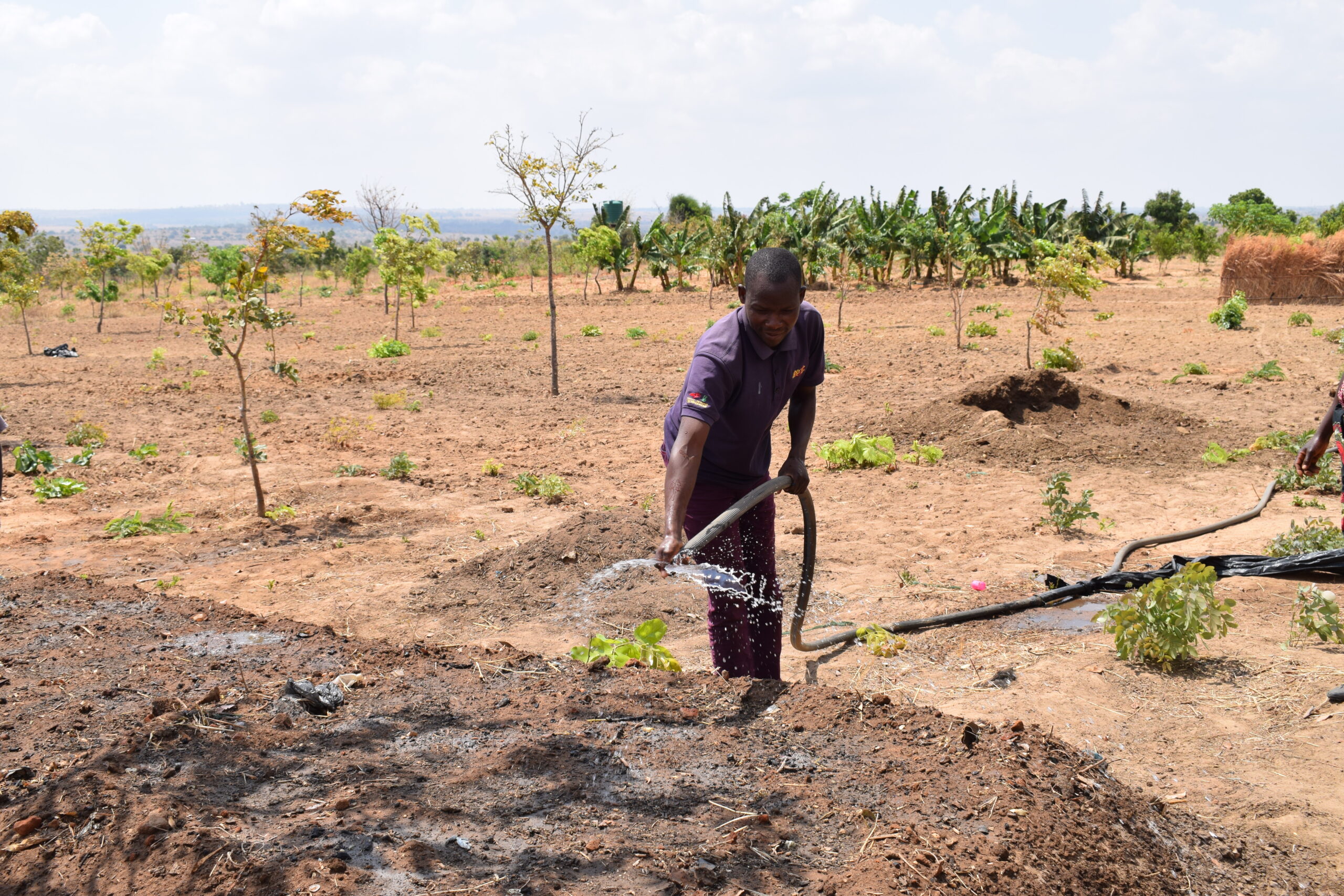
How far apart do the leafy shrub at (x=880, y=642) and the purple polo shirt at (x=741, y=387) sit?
4.29ft

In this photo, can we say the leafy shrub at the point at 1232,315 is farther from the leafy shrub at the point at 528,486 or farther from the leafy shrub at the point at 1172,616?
the leafy shrub at the point at 1172,616

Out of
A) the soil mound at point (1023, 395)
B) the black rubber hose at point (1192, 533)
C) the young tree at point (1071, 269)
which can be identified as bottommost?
the black rubber hose at point (1192, 533)

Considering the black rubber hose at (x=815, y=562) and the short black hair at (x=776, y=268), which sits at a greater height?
the short black hair at (x=776, y=268)

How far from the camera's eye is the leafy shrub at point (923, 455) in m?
8.81

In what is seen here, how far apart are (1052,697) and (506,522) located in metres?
4.45

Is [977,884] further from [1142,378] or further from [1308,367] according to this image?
[1308,367]

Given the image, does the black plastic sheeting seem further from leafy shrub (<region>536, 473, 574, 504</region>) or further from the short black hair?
leafy shrub (<region>536, 473, 574, 504</region>)

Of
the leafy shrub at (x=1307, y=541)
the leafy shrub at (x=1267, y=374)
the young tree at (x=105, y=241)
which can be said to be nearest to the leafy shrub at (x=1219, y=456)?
the leafy shrub at (x=1307, y=541)

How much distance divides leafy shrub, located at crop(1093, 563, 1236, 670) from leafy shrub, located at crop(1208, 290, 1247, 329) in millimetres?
15128

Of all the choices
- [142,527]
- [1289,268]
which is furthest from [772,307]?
[1289,268]

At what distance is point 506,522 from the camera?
284 inches

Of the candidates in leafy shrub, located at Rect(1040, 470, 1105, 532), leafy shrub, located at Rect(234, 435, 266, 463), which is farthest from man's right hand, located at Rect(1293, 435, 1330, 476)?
leafy shrub, located at Rect(234, 435, 266, 463)

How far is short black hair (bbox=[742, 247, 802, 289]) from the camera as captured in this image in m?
2.94

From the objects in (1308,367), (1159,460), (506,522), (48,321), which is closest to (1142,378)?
(1308,367)
